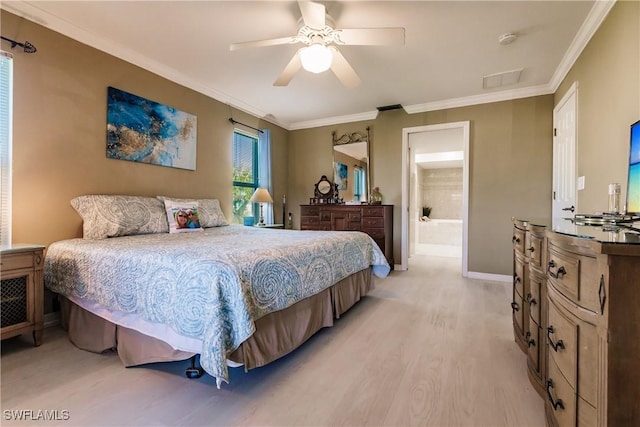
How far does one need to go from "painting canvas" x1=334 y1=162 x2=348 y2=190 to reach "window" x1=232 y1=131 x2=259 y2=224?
1.37 m

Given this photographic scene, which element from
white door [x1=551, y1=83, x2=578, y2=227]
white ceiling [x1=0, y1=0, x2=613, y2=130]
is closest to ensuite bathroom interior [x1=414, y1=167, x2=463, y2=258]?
white door [x1=551, y1=83, x2=578, y2=227]

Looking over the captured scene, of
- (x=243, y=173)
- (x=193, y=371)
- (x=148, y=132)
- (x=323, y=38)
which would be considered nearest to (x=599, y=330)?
(x=193, y=371)

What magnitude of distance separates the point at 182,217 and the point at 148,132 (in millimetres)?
1012

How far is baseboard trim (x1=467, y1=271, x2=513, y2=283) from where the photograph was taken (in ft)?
12.9

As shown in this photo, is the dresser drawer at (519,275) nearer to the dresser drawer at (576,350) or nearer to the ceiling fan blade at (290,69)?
the dresser drawer at (576,350)

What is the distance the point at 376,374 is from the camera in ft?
5.70

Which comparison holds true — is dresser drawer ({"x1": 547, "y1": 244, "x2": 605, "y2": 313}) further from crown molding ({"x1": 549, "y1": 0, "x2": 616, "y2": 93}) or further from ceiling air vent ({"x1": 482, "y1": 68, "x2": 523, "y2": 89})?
ceiling air vent ({"x1": 482, "y1": 68, "x2": 523, "y2": 89})

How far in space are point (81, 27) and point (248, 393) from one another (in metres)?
3.22

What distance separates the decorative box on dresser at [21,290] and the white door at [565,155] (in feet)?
13.5

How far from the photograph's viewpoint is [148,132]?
3107 millimetres

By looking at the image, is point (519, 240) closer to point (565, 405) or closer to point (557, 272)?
point (557, 272)

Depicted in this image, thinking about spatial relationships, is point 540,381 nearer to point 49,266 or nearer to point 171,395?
point 171,395

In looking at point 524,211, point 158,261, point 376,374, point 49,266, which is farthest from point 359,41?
point 524,211

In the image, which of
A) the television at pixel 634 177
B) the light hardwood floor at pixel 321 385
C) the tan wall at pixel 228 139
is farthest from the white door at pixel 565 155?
the light hardwood floor at pixel 321 385
